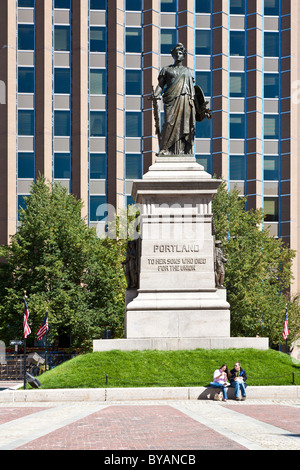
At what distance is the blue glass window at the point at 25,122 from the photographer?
6619cm

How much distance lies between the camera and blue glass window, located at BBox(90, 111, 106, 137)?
67438 millimetres

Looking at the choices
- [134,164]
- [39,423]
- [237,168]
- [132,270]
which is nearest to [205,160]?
[237,168]

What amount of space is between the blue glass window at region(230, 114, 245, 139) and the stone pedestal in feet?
145

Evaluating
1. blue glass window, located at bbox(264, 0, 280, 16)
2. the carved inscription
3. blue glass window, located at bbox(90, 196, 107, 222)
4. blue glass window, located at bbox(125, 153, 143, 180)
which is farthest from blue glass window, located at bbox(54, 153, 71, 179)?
the carved inscription

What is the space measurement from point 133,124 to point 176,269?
45.4 metres

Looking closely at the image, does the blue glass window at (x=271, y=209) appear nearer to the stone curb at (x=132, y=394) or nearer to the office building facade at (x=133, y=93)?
the office building facade at (x=133, y=93)

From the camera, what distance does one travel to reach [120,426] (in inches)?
566

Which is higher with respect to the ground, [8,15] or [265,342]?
[8,15]

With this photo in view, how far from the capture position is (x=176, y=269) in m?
24.2

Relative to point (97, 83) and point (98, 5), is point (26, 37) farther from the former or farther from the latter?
point (97, 83)

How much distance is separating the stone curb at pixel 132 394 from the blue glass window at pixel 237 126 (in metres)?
50.0
